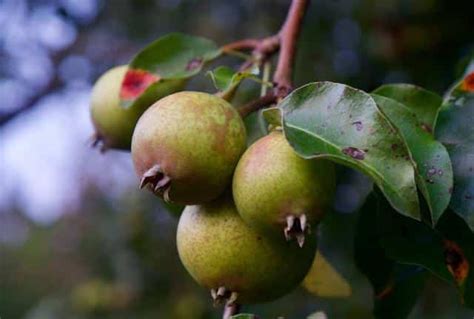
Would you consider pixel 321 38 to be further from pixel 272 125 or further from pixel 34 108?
pixel 272 125

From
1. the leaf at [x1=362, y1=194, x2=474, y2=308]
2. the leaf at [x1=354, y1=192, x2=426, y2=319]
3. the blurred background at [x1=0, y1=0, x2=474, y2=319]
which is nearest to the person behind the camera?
the leaf at [x1=362, y1=194, x2=474, y2=308]

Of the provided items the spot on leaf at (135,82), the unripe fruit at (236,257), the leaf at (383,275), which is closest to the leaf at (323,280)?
the leaf at (383,275)

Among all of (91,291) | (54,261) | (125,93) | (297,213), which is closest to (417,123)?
(297,213)

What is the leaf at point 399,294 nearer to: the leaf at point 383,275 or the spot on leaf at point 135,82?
the leaf at point 383,275

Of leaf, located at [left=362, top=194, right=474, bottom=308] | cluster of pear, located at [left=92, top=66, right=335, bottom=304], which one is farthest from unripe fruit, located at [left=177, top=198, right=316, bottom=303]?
leaf, located at [left=362, top=194, right=474, bottom=308]

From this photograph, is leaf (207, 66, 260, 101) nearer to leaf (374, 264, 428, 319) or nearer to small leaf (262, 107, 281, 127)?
small leaf (262, 107, 281, 127)

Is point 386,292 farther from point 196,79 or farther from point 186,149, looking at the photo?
point 196,79
